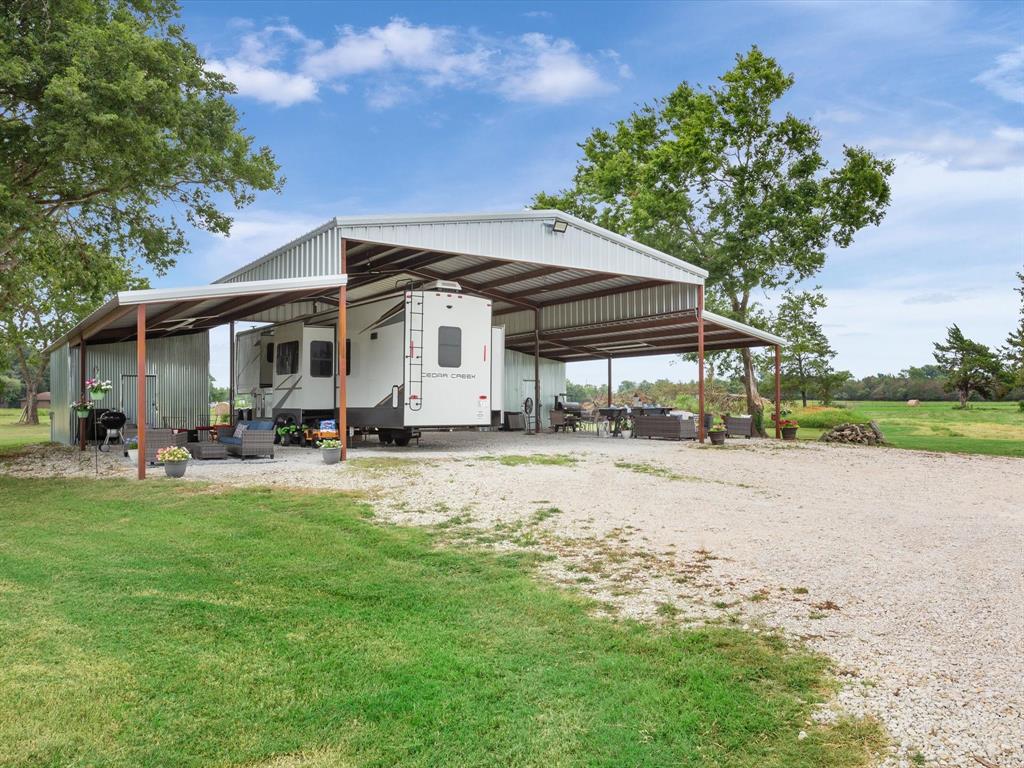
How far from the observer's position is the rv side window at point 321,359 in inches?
668

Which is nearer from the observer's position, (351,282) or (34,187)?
(34,187)

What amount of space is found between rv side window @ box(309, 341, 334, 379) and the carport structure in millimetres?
1289

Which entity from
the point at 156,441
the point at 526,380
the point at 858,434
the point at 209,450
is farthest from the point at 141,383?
the point at 858,434

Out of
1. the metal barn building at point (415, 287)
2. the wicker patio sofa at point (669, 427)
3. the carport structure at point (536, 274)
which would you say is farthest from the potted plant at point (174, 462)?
the wicker patio sofa at point (669, 427)

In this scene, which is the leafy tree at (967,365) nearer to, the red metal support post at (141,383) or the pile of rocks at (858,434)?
the pile of rocks at (858,434)

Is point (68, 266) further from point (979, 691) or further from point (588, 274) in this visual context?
point (979, 691)

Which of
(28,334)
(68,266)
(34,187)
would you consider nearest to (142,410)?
(34,187)

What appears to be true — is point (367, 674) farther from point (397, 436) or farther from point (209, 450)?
point (397, 436)

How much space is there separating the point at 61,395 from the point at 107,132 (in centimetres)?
1074

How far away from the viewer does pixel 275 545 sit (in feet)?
22.4

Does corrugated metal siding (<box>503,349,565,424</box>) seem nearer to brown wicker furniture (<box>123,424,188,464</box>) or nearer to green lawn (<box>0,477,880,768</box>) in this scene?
brown wicker furniture (<box>123,424,188,464</box>)

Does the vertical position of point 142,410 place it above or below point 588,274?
below

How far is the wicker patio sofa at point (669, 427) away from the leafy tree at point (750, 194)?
743cm

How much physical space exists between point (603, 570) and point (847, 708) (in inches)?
106
